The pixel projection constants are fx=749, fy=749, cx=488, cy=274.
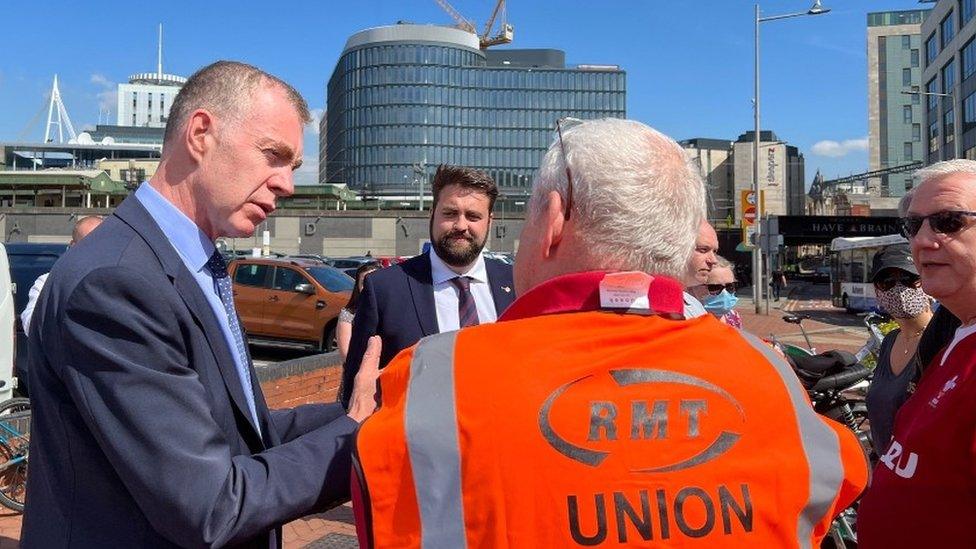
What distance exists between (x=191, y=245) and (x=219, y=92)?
339 millimetres

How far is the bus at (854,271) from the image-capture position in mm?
25266

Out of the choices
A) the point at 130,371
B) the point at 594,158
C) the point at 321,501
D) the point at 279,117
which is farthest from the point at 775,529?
the point at 279,117

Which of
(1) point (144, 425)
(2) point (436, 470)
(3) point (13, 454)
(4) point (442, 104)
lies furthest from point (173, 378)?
(4) point (442, 104)

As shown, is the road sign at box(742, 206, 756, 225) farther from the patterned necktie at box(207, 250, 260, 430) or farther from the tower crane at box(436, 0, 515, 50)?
the tower crane at box(436, 0, 515, 50)

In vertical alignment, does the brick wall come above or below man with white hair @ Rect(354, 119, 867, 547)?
below

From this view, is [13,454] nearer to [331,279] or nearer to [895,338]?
[895,338]

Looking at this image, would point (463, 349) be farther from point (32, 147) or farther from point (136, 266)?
point (32, 147)

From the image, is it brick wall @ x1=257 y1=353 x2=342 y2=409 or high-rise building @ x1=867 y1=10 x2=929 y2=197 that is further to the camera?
high-rise building @ x1=867 y1=10 x2=929 y2=197

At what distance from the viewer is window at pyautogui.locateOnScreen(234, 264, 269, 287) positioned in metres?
13.8

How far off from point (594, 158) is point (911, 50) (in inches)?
4870

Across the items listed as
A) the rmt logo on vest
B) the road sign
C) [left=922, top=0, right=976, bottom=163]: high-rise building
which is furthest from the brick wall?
[left=922, top=0, right=976, bottom=163]: high-rise building

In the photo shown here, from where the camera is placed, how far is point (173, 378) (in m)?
1.32

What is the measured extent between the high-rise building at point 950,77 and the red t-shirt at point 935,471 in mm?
49444

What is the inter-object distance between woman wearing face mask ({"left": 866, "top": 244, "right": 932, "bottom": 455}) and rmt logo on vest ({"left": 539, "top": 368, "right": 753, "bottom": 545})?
84.4 inches
